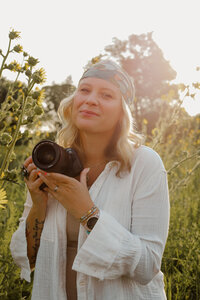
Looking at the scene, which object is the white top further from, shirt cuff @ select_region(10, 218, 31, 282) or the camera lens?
the camera lens

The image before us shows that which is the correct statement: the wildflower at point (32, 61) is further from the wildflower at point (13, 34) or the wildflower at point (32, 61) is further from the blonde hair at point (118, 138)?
the blonde hair at point (118, 138)

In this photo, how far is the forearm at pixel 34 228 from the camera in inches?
55.6

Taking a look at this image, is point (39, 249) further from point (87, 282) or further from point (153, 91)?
point (153, 91)

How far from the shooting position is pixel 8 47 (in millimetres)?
1331

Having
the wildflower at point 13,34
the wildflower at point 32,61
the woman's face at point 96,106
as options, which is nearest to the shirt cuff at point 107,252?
the woman's face at point 96,106

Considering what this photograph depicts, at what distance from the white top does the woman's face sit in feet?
0.58

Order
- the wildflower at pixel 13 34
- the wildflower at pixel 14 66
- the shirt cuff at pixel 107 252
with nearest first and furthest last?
the shirt cuff at pixel 107 252, the wildflower at pixel 14 66, the wildflower at pixel 13 34

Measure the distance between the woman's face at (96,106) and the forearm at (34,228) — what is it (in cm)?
40

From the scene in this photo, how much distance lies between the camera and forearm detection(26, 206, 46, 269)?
141 cm

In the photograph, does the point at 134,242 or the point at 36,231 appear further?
the point at 36,231

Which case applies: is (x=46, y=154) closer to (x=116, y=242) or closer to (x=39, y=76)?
(x=39, y=76)

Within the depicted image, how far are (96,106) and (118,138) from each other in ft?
0.77

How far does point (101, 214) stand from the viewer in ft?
3.93

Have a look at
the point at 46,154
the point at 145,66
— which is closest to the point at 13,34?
the point at 46,154
